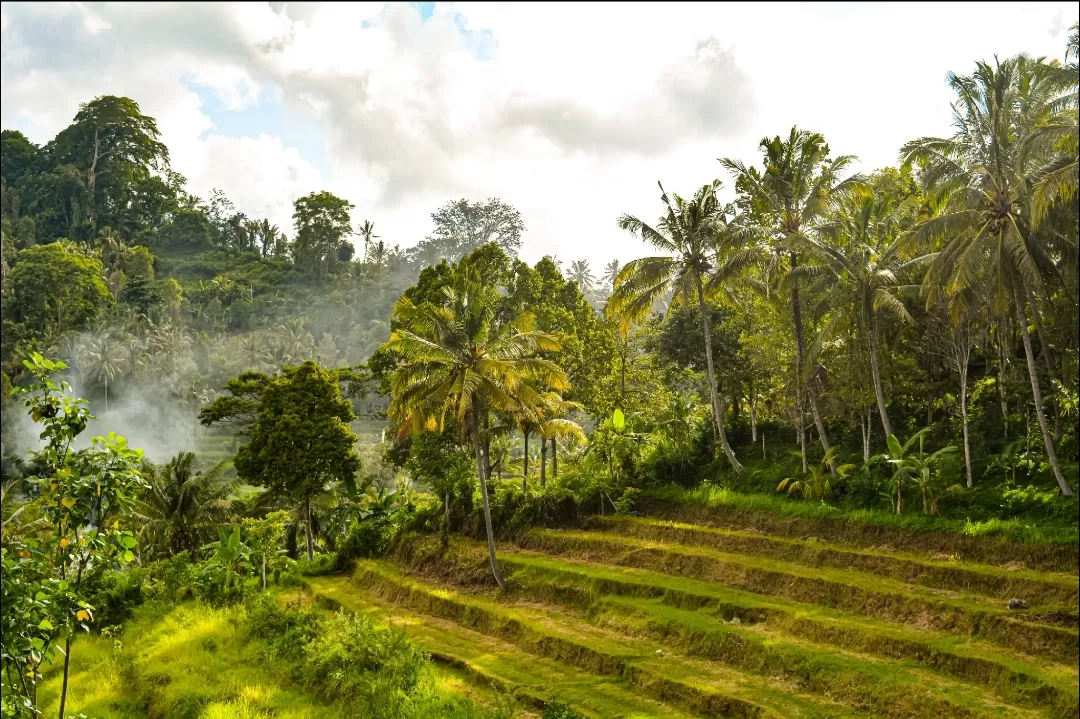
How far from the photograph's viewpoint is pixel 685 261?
21531 millimetres

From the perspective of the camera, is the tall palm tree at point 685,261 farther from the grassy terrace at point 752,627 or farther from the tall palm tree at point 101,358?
the tall palm tree at point 101,358

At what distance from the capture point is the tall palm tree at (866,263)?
17.8 meters

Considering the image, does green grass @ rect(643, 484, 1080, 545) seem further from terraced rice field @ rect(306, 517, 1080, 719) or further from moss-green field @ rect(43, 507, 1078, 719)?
moss-green field @ rect(43, 507, 1078, 719)

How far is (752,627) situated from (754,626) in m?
0.06

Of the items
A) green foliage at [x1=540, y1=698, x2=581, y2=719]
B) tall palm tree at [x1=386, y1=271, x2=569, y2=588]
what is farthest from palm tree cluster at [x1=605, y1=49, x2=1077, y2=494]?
green foliage at [x1=540, y1=698, x2=581, y2=719]

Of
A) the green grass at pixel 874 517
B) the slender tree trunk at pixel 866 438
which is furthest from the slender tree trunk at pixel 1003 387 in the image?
the green grass at pixel 874 517

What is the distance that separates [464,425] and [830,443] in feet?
31.7

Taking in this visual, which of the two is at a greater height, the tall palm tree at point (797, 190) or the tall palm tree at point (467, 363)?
the tall palm tree at point (797, 190)

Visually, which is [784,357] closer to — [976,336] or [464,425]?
[976,336]

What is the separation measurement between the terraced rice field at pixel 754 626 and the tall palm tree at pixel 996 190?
395 centimetres

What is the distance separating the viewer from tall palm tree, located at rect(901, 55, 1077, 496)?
14.7 metres

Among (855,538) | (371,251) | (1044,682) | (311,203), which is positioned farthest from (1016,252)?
(371,251)

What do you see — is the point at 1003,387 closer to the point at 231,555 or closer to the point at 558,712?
the point at 558,712

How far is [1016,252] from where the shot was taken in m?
14.4
